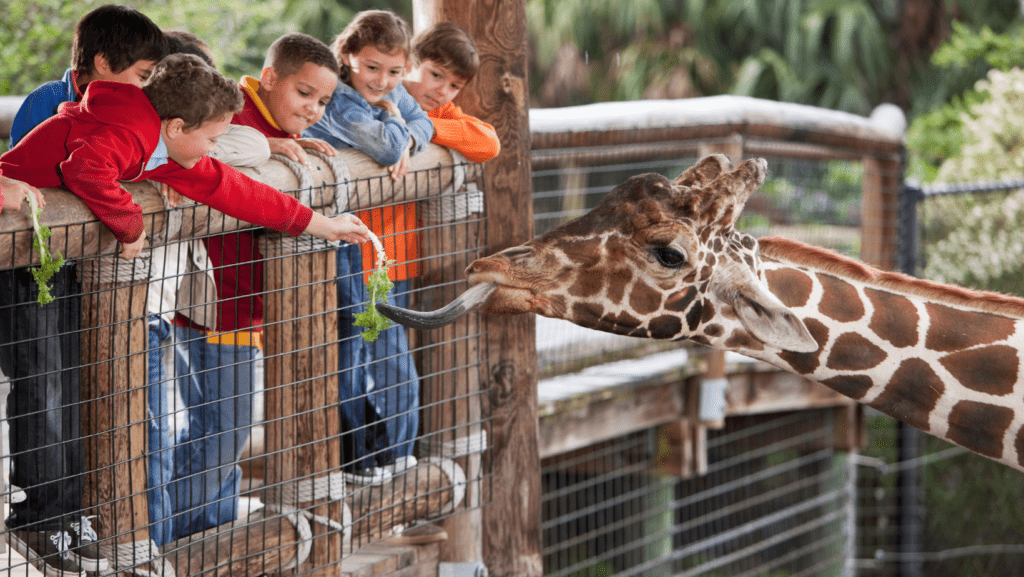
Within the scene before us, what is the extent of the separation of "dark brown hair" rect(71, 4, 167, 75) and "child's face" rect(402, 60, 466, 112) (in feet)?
2.65

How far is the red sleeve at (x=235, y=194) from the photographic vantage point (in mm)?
2152

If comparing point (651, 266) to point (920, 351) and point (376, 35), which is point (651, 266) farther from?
point (376, 35)

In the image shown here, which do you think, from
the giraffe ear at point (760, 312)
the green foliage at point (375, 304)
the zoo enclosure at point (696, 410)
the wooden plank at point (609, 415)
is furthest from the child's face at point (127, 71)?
the wooden plank at point (609, 415)

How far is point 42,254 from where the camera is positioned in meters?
1.86

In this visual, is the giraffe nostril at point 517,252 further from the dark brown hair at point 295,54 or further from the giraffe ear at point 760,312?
the dark brown hair at point 295,54

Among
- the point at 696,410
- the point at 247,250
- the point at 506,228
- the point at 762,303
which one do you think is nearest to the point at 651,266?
the point at 762,303

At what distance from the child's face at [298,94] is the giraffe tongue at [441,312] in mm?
557

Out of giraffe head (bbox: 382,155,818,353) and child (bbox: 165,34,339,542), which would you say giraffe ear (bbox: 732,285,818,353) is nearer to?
giraffe head (bbox: 382,155,818,353)

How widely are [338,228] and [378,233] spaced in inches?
17.4

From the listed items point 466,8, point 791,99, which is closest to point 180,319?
point 466,8

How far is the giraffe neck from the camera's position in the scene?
281cm

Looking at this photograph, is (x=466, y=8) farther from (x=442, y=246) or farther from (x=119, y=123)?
(x=119, y=123)

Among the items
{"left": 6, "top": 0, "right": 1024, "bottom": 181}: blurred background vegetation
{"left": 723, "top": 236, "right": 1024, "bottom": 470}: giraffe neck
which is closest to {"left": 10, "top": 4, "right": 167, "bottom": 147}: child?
{"left": 723, "top": 236, "right": 1024, "bottom": 470}: giraffe neck

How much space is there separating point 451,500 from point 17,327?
53.0 inches
